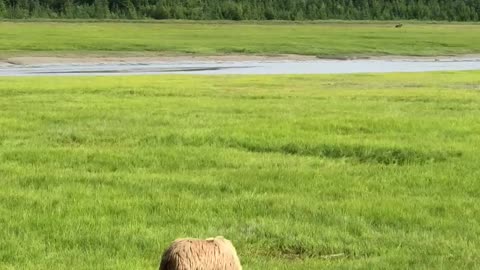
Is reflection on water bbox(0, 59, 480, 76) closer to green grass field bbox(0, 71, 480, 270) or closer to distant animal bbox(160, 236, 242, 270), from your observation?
green grass field bbox(0, 71, 480, 270)

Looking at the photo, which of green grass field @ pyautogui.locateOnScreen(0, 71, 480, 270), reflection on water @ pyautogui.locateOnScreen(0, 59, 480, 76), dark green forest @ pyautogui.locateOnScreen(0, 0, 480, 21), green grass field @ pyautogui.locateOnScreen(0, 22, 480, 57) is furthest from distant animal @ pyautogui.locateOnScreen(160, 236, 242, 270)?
dark green forest @ pyautogui.locateOnScreen(0, 0, 480, 21)

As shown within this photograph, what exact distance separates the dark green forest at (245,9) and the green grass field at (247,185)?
3483 inches

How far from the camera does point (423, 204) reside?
308 inches

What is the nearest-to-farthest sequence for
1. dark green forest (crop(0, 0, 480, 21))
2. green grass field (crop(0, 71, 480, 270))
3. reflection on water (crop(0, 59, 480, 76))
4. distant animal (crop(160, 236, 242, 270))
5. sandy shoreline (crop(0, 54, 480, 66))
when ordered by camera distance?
distant animal (crop(160, 236, 242, 270)) < green grass field (crop(0, 71, 480, 270)) < reflection on water (crop(0, 59, 480, 76)) < sandy shoreline (crop(0, 54, 480, 66)) < dark green forest (crop(0, 0, 480, 21))

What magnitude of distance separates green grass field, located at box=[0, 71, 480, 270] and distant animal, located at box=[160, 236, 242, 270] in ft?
7.34

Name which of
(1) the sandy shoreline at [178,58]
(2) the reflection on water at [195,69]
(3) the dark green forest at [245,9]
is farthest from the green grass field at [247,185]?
(3) the dark green forest at [245,9]

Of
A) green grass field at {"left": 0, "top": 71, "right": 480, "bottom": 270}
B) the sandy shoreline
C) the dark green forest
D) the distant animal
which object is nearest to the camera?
the distant animal

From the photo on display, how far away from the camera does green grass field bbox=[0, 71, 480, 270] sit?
645cm

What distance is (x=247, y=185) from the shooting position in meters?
8.70

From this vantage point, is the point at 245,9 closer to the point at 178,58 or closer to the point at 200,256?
the point at 178,58

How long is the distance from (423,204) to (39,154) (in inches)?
192

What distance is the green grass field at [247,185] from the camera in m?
6.45

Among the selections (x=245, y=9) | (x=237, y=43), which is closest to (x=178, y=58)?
(x=237, y=43)

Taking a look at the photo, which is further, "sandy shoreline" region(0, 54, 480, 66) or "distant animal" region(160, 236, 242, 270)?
"sandy shoreline" region(0, 54, 480, 66)
